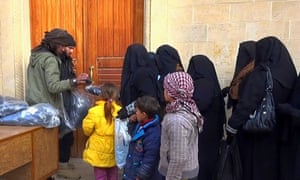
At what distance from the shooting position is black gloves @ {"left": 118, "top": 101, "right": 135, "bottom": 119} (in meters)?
3.27

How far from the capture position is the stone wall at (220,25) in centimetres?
390

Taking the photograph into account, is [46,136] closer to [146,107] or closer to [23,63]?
[146,107]

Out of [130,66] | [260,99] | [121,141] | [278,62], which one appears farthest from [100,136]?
[278,62]

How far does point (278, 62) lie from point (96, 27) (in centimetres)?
242

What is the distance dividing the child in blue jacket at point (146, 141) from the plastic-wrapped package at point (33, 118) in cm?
78

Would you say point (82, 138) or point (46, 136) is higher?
point (46, 136)

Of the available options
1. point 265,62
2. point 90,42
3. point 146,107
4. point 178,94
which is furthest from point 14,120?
point 265,62

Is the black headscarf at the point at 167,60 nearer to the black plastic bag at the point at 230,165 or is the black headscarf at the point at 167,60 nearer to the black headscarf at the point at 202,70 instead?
the black headscarf at the point at 202,70

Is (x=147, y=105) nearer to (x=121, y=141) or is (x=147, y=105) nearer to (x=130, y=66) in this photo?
(x=121, y=141)

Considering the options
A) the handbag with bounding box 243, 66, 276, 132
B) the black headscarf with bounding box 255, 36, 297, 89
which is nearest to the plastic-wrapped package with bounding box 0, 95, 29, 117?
the handbag with bounding box 243, 66, 276, 132

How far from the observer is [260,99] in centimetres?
304

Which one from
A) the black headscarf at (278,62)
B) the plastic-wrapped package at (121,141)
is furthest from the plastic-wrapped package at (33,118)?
the black headscarf at (278,62)

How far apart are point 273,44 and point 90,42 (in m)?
2.42

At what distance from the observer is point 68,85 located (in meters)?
3.66
